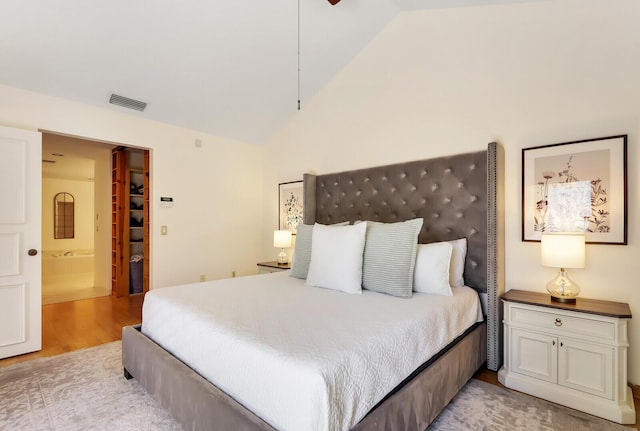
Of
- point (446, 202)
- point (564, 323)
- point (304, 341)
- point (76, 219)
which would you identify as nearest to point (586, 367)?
point (564, 323)

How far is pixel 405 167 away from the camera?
3.07m

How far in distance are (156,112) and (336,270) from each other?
2.85 meters

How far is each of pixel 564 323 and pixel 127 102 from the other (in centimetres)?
429

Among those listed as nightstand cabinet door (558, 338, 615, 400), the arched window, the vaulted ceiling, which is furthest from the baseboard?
the arched window

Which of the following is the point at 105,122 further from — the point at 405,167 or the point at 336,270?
the point at 405,167

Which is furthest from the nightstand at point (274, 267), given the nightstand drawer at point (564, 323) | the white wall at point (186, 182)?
the nightstand drawer at point (564, 323)

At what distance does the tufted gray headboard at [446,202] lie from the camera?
241cm

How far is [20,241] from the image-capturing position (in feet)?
8.93

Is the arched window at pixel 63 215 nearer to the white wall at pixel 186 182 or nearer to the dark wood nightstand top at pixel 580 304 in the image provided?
the white wall at pixel 186 182

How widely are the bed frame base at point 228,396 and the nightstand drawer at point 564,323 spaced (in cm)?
34

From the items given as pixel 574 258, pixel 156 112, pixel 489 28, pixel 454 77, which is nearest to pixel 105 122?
pixel 156 112

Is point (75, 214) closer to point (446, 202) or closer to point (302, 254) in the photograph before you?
point (302, 254)

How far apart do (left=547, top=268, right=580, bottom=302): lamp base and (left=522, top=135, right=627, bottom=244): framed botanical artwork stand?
323mm

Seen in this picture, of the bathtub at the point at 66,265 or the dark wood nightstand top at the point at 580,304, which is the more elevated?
the dark wood nightstand top at the point at 580,304
